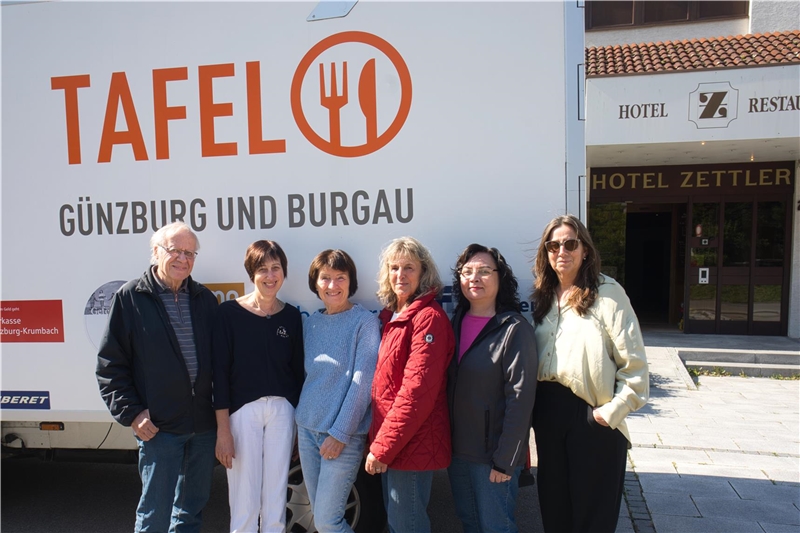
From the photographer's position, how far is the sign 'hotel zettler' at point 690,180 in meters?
8.95

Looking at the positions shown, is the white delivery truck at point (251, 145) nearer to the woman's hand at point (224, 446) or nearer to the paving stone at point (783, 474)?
the woman's hand at point (224, 446)

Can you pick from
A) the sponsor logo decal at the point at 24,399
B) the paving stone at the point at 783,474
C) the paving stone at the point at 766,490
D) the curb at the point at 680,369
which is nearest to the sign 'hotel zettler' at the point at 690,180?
the curb at the point at 680,369

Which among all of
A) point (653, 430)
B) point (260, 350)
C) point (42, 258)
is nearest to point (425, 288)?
point (260, 350)

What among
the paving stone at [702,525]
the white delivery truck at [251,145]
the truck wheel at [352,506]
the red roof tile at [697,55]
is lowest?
the paving stone at [702,525]

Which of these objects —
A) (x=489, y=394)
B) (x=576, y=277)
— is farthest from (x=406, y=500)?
Result: (x=576, y=277)

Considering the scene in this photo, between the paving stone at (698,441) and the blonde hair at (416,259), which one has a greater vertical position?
the blonde hair at (416,259)

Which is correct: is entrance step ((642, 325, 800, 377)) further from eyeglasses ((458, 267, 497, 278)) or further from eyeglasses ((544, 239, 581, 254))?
eyeglasses ((458, 267, 497, 278))

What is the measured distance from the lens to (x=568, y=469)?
227 cm

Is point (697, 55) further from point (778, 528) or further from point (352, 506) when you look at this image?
point (352, 506)

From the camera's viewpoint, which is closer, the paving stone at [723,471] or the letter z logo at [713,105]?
the paving stone at [723,471]

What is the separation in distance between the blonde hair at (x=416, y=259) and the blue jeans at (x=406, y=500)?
2.43 ft

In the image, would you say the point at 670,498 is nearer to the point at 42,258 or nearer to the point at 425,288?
the point at 425,288

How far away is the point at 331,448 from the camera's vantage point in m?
2.23

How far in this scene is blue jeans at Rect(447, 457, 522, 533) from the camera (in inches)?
84.7
